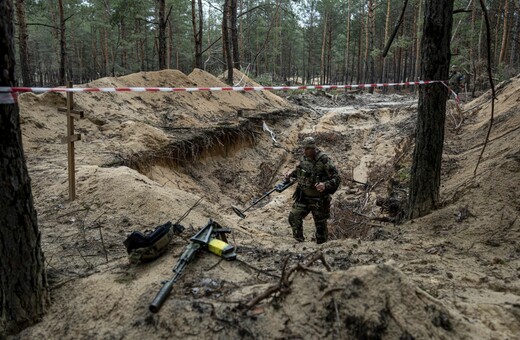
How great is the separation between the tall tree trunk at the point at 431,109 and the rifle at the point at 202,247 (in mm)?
3115

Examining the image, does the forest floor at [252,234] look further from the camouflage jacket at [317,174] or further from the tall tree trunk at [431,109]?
the camouflage jacket at [317,174]

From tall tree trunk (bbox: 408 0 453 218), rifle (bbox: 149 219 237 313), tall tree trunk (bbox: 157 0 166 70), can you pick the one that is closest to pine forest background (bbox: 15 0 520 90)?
tall tree trunk (bbox: 157 0 166 70)

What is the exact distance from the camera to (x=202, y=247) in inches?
124

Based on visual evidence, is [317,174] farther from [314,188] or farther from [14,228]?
[14,228]

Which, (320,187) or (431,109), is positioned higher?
(431,109)

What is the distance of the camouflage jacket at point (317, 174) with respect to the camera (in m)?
5.83

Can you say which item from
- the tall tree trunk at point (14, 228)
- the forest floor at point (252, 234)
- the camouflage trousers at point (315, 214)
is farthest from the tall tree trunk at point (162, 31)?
the tall tree trunk at point (14, 228)

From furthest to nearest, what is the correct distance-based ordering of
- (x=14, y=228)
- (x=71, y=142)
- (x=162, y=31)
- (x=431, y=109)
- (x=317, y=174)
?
(x=162, y=31)
(x=317, y=174)
(x=71, y=142)
(x=431, y=109)
(x=14, y=228)

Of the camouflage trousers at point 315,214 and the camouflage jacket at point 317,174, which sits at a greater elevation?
the camouflage jacket at point 317,174

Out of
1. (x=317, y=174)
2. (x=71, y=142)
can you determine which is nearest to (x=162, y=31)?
(x=71, y=142)

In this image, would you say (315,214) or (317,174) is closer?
(317,174)

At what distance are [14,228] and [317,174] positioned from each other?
174 inches

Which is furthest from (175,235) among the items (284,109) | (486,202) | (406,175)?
(284,109)

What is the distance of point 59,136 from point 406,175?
7.60 meters
